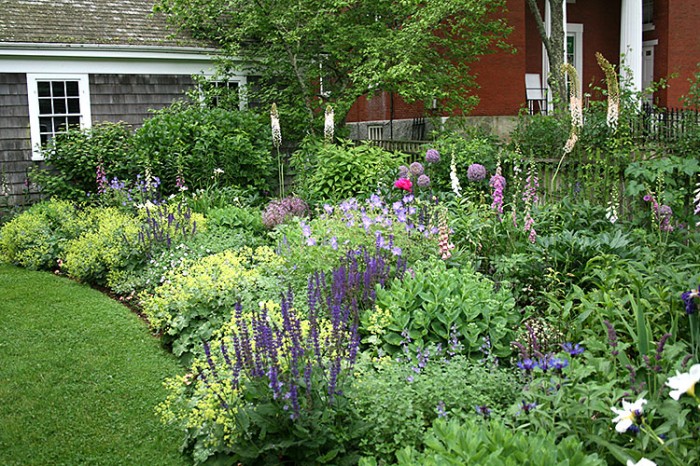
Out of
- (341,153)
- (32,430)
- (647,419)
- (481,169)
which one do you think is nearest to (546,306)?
(647,419)

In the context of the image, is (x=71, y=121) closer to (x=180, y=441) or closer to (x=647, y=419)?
(x=180, y=441)

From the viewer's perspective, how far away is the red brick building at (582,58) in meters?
17.3

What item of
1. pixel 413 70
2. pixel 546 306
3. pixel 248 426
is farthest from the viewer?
pixel 413 70

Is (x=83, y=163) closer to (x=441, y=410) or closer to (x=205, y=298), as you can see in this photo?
(x=205, y=298)

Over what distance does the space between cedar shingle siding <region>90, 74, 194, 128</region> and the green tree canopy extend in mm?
1254

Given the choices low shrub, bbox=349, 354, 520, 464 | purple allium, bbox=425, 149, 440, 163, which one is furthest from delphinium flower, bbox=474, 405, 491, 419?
purple allium, bbox=425, 149, 440, 163

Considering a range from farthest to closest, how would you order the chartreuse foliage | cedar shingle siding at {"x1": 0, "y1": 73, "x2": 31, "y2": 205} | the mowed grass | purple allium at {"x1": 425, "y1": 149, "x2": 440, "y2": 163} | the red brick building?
the red brick building < cedar shingle siding at {"x1": 0, "y1": 73, "x2": 31, "y2": 205} < purple allium at {"x1": 425, "y1": 149, "x2": 440, "y2": 163} < the chartreuse foliage < the mowed grass

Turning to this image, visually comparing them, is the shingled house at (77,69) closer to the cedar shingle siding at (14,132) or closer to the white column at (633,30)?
the cedar shingle siding at (14,132)

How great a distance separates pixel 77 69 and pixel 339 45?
4.89 m

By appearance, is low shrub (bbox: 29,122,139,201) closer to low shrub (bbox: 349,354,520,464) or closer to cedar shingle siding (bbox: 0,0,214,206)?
cedar shingle siding (bbox: 0,0,214,206)

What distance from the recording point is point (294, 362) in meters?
3.71

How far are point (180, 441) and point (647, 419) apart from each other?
8.99ft

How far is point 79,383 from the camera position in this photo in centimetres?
541

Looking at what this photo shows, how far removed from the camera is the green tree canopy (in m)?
12.8
